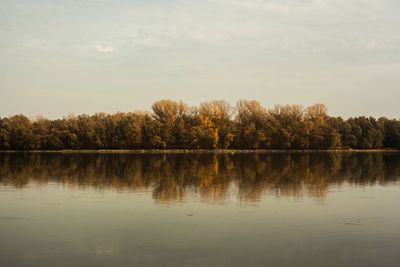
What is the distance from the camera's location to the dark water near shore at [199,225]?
456 inches

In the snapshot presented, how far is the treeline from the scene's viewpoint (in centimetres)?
8981

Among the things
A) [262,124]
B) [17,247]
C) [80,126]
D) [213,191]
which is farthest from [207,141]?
[17,247]

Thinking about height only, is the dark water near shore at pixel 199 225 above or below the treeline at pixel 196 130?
below

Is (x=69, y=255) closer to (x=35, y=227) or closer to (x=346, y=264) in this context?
(x=35, y=227)

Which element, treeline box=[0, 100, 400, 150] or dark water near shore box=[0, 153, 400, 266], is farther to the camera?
treeline box=[0, 100, 400, 150]

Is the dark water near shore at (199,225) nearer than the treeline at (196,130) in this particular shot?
Yes

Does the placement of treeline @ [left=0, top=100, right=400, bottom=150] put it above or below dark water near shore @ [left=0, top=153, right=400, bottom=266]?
above

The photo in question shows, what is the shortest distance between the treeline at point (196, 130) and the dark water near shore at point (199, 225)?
63.4 meters

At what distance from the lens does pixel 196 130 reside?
8938 centimetres

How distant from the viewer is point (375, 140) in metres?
98.5

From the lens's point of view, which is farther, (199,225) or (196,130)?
(196,130)

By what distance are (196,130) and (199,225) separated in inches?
2923

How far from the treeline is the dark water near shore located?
6337 cm

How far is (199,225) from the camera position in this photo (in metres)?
15.2
